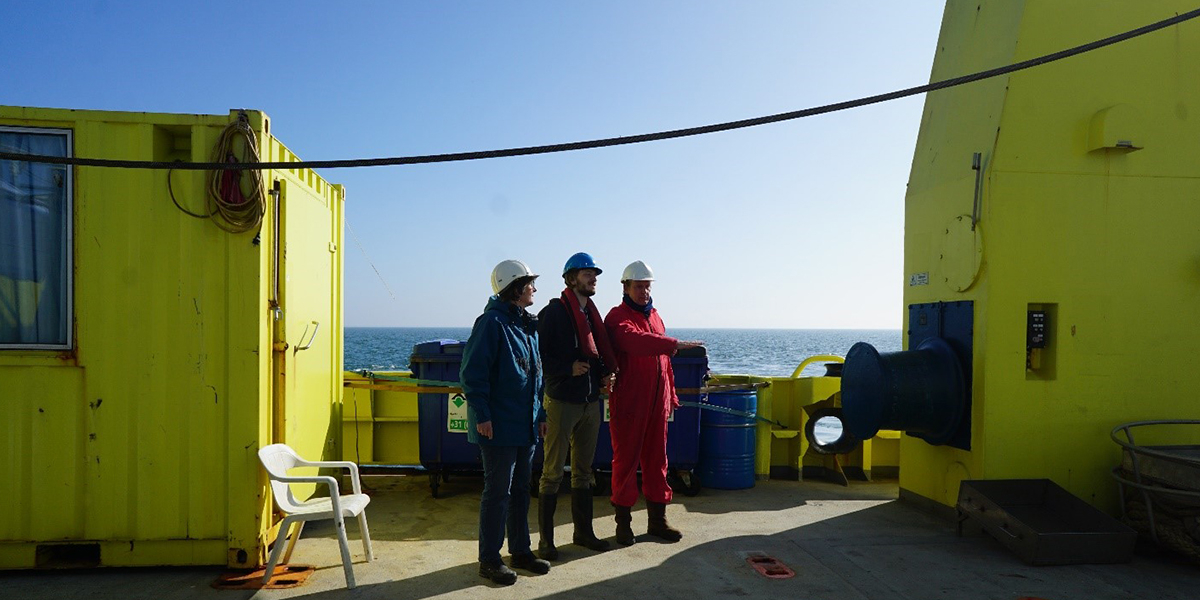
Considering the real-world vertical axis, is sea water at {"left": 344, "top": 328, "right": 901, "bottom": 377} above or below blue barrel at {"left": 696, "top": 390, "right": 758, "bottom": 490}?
below

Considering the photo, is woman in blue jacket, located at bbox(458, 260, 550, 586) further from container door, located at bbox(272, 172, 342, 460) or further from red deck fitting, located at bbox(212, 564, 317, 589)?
container door, located at bbox(272, 172, 342, 460)

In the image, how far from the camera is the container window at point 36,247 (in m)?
4.30

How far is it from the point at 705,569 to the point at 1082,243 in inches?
145

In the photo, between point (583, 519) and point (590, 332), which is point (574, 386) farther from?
point (583, 519)

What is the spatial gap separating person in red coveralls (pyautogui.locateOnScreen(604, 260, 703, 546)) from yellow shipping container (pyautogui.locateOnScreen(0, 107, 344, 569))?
2.28 metres

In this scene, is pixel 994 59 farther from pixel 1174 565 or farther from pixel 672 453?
pixel 672 453

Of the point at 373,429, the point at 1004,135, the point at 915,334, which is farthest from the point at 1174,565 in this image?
the point at 373,429

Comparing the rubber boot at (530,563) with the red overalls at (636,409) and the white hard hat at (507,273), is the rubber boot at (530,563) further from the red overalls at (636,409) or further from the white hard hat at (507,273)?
the white hard hat at (507,273)

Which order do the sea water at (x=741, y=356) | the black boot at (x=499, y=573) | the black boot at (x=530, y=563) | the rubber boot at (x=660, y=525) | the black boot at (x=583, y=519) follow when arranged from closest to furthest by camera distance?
the black boot at (x=499, y=573) → the black boot at (x=530, y=563) → the black boot at (x=583, y=519) → the rubber boot at (x=660, y=525) → the sea water at (x=741, y=356)

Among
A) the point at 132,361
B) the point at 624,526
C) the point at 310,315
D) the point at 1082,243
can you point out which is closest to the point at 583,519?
the point at 624,526

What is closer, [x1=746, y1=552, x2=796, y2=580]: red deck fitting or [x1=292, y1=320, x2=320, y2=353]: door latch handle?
[x1=746, y1=552, x2=796, y2=580]: red deck fitting

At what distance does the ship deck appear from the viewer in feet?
14.0

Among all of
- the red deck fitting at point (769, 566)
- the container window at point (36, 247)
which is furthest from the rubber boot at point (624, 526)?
the container window at point (36, 247)

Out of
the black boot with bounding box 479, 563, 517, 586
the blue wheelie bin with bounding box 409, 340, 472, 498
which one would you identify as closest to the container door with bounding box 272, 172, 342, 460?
the blue wheelie bin with bounding box 409, 340, 472, 498
